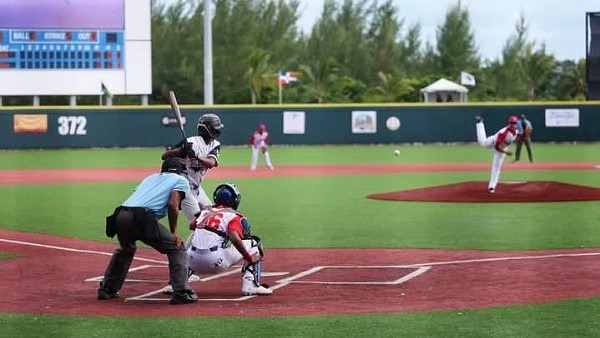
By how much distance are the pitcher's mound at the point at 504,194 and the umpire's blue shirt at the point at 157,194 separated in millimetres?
11407

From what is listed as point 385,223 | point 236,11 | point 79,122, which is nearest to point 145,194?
point 385,223

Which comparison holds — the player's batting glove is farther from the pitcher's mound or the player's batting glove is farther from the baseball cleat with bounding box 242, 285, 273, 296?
the pitcher's mound

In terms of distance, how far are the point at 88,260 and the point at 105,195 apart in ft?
33.0

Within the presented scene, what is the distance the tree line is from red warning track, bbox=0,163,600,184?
819 inches

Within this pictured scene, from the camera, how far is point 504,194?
21.1m

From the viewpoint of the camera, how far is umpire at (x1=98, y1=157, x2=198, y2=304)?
9.29m

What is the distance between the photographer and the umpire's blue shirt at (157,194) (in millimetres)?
9383

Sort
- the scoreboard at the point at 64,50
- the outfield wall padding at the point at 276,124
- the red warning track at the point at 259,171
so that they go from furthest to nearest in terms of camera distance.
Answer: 1. the outfield wall padding at the point at 276,124
2. the scoreboard at the point at 64,50
3. the red warning track at the point at 259,171

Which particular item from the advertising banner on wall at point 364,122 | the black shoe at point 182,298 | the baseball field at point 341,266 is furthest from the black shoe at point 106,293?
the advertising banner on wall at point 364,122

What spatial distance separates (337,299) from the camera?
9398 millimetres

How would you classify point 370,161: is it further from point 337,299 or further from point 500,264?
point 337,299

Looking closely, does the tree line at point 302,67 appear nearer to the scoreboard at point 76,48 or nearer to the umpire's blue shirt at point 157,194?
the scoreboard at point 76,48

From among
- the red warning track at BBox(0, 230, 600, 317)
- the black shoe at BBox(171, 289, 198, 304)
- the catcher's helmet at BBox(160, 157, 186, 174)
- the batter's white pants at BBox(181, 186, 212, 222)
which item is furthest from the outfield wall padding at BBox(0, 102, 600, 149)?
the black shoe at BBox(171, 289, 198, 304)

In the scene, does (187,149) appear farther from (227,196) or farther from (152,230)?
(152,230)
